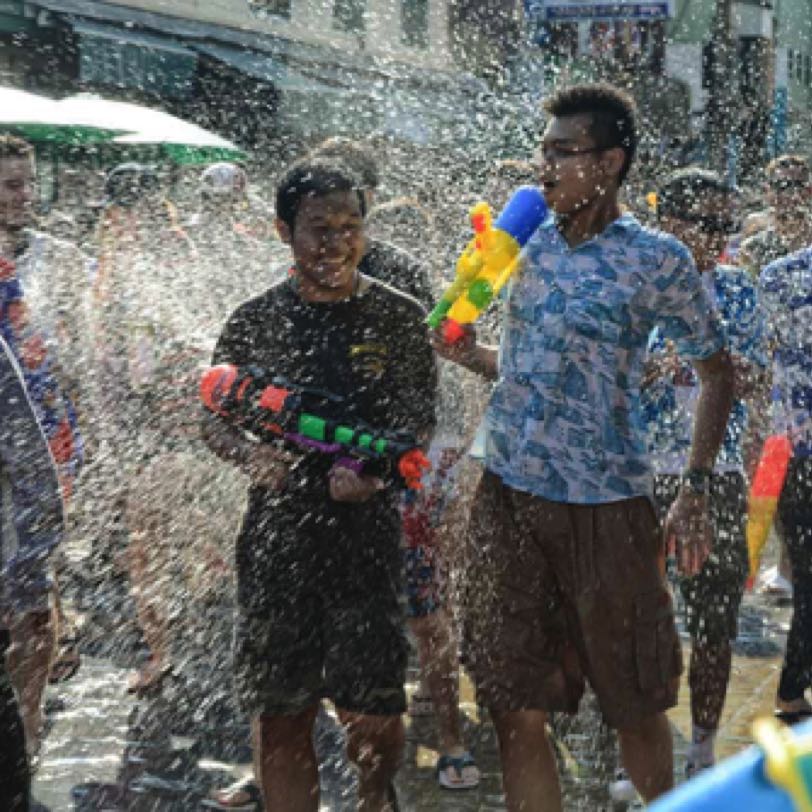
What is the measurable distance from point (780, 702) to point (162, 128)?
1029 cm

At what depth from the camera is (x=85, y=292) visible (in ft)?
21.9

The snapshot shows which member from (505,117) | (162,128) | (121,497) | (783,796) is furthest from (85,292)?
(505,117)

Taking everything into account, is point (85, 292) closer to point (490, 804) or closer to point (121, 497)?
point (121, 497)

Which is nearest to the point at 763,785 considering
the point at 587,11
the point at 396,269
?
the point at 396,269

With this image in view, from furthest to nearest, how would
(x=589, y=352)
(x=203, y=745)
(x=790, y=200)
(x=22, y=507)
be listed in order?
(x=790, y=200) → (x=203, y=745) → (x=589, y=352) → (x=22, y=507)

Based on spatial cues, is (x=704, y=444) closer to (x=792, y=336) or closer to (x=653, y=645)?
(x=653, y=645)

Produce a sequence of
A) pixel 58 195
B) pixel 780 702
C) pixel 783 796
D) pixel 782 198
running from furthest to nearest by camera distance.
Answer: pixel 58 195 → pixel 782 198 → pixel 780 702 → pixel 783 796

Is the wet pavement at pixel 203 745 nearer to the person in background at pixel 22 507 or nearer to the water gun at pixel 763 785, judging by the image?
the person in background at pixel 22 507

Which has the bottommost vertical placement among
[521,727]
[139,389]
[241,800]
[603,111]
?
[241,800]

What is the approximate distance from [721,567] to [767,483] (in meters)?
0.87

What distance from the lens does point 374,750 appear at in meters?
4.45

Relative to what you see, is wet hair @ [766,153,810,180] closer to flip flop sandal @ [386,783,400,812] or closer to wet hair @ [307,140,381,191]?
wet hair @ [307,140,381,191]

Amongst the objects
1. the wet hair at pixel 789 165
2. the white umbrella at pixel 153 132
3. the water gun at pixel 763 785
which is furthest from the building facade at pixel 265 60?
the water gun at pixel 763 785

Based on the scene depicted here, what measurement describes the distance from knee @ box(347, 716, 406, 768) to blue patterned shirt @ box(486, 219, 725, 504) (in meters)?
0.66
